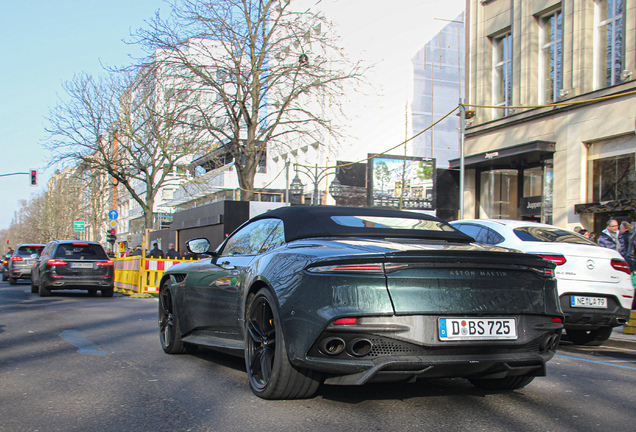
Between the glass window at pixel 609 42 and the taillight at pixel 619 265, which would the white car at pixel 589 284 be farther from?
the glass window at pixel 609 42

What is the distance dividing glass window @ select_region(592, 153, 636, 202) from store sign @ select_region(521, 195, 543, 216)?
294 centimetres

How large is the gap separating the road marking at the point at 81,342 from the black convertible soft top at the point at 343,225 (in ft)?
8.91

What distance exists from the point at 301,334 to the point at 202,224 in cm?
2766

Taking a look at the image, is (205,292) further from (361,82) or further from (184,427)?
(361,82)

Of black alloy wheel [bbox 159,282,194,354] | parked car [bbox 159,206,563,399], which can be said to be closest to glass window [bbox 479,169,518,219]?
black alloy wheel [bbox 159,282,194,354]

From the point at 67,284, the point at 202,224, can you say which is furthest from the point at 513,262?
the point at 202,224

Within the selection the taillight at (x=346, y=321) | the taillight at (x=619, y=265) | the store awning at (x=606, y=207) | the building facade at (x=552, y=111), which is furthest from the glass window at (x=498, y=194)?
the taillight at (x=346, y=321)

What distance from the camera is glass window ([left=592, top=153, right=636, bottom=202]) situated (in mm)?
18656

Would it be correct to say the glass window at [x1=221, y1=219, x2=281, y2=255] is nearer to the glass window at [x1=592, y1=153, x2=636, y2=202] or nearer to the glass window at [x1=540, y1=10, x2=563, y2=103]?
the glass window at [x1=592, y1=153, x2=636, y2=202]

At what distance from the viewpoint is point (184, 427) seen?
372 cm

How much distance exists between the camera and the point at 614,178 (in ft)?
63.0

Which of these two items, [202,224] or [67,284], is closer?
[67,284]

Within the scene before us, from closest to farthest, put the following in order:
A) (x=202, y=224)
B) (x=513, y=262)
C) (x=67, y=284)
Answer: (x=513, y=262)
(x=67, y=284)
(x=202, y=224)

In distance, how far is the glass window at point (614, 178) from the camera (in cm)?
1866
